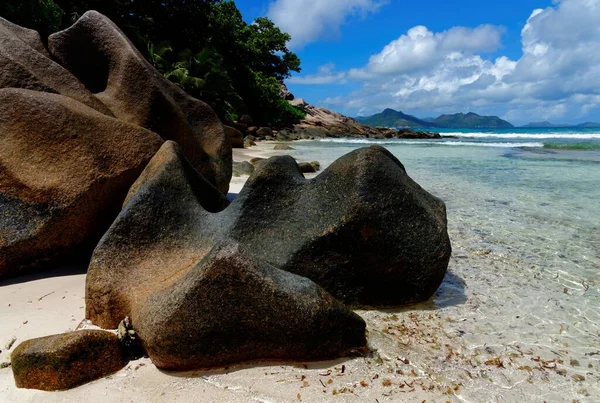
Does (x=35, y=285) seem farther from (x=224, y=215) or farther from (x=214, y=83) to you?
(x=214, y=83)

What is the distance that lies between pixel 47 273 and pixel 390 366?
10.3ft

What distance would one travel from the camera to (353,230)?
3.35 meters

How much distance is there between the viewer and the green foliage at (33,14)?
14.1 meters

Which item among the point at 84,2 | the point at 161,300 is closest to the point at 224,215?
the point at 161,300

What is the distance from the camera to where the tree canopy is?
20188 millimetres

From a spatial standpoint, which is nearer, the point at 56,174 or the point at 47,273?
the point at 56,174

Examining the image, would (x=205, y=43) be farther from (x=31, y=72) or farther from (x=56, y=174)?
(x=56, y=174)

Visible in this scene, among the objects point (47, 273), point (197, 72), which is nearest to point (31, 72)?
point (47, 273)

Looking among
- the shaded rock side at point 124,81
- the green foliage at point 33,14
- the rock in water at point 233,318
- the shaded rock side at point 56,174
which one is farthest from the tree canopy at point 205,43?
the rock in water at point 233,318

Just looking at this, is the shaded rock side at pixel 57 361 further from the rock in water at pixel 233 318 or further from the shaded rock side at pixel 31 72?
the shaded rock side at pixel 31 72

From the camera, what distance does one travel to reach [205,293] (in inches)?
98.1

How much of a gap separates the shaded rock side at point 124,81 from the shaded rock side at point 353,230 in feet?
7.31

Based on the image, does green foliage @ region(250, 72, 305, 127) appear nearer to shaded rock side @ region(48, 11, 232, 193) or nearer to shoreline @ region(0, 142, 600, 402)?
shaded rock side @ region(48, 11, 232, 193)

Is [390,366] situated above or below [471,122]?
above
